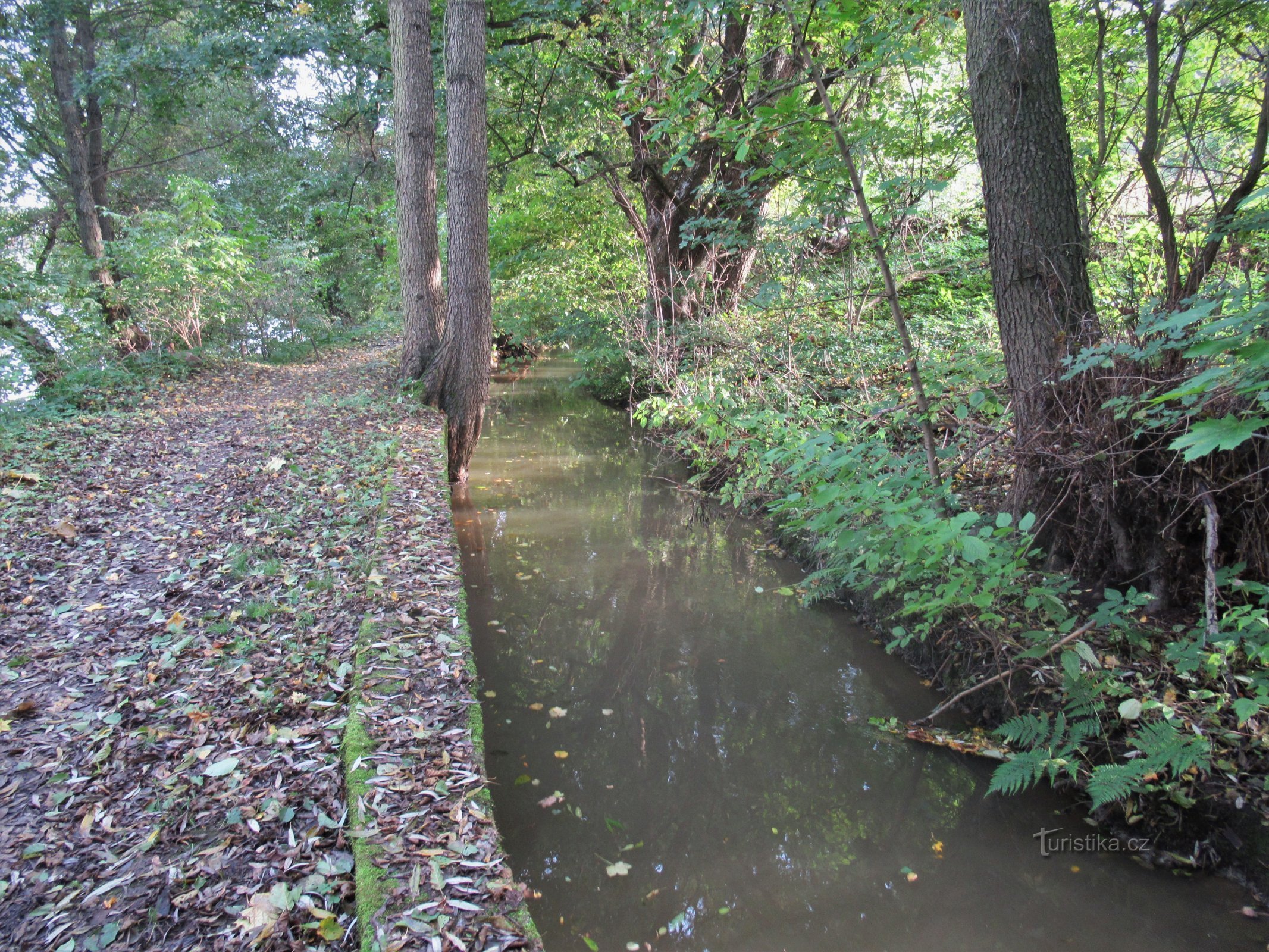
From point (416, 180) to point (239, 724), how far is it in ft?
26.4

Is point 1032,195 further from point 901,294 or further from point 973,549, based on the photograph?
point 901,294

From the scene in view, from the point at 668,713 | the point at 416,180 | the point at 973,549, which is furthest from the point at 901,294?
the point at 973,549

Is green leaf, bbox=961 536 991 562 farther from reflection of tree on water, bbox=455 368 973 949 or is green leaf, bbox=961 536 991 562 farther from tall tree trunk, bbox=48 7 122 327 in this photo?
tall tree trunk, bbox=48 7 122 327

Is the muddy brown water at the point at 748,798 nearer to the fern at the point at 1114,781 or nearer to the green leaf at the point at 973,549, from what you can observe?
the fern at the point at 1114,781

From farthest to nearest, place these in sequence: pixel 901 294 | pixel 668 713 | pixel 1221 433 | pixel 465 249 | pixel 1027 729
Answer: pixel 901 294 → pixel 465 249 → pixel 668 713 → pixel 1027 729 → pixel 1221 433

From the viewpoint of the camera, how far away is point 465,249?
26.3ft

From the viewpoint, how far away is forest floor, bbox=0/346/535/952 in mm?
1916

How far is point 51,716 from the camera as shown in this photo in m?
2.75

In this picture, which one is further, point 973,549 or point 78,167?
point 78,167

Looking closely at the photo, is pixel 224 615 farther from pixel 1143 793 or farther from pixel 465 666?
pixel 1143 793

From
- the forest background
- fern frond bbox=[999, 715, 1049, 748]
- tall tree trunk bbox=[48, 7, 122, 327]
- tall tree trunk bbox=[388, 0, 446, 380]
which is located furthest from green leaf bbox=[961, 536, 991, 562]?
tall tree trunk bbox=[48, 7, 122, 327]

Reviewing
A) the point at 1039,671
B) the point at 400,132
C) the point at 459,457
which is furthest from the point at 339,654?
the point at 400,132

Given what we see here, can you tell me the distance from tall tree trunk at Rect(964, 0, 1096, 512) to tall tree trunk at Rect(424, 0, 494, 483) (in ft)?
18.6

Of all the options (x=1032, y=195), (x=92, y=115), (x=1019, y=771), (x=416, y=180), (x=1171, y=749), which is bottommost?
(x=1019, y=771)
